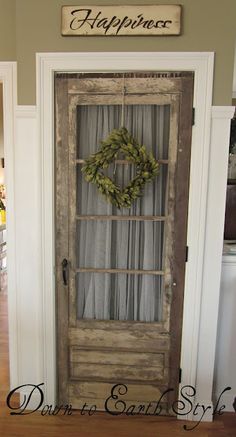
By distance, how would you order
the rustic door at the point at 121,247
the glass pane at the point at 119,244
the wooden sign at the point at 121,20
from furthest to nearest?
the glass pane at the point at 119,244 → the rustic door at the point at 121,247 → the wooden sign at the point at 121,20

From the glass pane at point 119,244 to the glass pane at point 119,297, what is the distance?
0.08m

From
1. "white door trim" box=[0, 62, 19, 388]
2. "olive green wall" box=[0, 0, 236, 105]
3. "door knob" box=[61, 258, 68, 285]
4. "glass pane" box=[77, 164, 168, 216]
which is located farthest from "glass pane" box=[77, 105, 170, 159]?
"door knob" box=[61, 258, 68, 285]

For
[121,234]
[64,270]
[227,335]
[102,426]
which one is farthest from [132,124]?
[102,426]

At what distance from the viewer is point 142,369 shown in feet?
7.33

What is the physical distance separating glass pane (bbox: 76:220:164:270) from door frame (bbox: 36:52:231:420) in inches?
7.7

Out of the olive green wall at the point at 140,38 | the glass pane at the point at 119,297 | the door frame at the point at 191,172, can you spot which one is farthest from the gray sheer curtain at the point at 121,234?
the olive green wall at the point at 140,38

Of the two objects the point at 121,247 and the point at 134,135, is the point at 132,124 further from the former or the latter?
the point at 121,247

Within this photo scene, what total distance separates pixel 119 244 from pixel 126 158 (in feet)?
1.81

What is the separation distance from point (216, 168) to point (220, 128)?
23cm

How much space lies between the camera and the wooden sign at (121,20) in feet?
6.26

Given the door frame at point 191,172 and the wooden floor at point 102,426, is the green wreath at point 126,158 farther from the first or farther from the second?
the wooden floor at point 102,426

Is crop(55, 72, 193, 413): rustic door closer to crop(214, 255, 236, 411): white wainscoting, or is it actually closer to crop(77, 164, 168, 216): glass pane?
crop(77, 164, 168, 216): glass pane

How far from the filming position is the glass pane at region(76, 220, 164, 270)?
215 centimetres

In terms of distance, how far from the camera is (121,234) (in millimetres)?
2164
